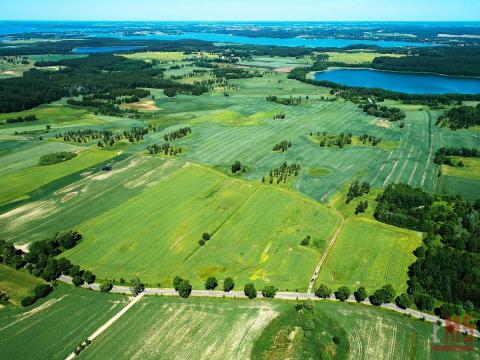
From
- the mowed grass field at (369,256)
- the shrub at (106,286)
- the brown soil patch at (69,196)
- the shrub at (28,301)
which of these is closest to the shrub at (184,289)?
the shrub at (106,286)

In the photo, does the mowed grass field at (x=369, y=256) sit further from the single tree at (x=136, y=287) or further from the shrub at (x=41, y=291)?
the shrub at (x=41, y=291)

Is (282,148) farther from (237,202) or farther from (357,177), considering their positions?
(237,202)

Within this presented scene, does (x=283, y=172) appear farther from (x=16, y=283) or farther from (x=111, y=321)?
(x=16, y=283)

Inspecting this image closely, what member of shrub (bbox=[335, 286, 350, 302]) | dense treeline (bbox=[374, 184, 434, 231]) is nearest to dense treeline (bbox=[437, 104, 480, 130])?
dense treeline (bbox=[374, 184, 434, 231])

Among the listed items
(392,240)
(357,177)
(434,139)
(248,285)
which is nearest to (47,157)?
(248,285)

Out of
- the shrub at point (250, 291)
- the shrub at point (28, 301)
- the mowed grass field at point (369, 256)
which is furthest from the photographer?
the mowed grass field at point (369, 256)

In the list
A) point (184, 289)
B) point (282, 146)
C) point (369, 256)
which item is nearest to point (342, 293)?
point (369, 256)

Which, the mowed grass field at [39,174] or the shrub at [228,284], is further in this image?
the mowed grass field at [39,174]

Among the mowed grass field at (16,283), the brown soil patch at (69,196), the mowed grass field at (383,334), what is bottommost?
the mowed grass field at (16,283)
